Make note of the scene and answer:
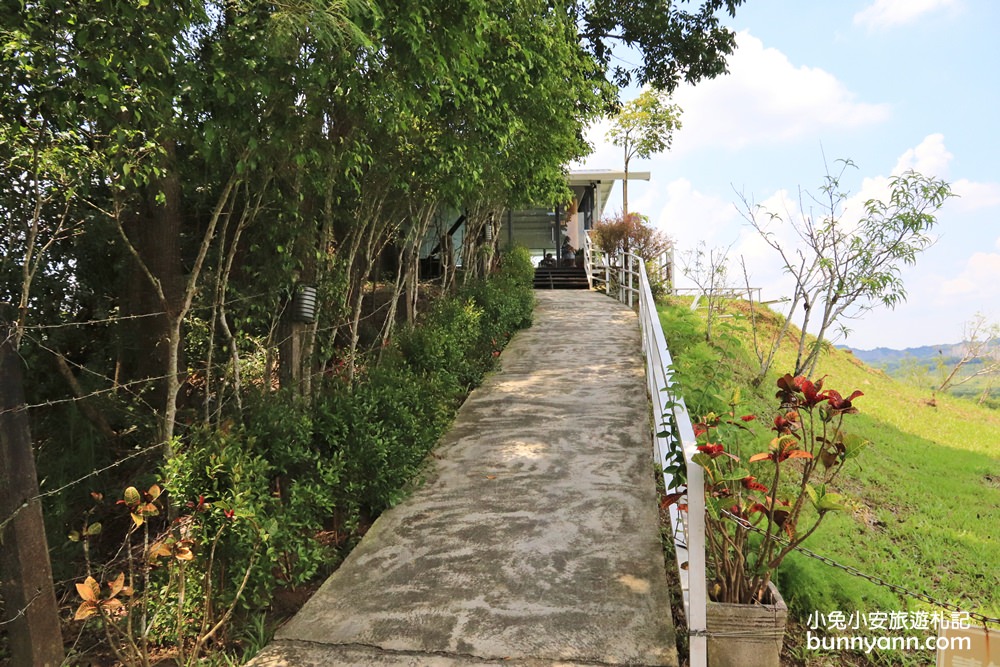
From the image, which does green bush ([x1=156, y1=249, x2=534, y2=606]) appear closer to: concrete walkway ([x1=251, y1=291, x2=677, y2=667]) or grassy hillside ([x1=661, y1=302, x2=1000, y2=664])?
concrete walkway ([x1=251, y1=291, x2=677, y2=667])

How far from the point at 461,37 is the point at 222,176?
198 centimetres

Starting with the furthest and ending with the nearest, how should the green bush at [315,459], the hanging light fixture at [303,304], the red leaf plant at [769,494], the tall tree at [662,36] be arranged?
the tall tree at [662,36]
the hanging light fixture at [303,304]
the green bush at [315,459]
the red leaf plant at [769,494]

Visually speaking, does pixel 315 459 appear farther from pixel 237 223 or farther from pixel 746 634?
pixel 746 634

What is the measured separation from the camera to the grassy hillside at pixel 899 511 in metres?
4.01

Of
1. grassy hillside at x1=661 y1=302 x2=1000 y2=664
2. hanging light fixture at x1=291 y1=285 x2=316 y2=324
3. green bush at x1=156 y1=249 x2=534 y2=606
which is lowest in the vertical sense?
grassy hillside at x1=661 y1=302 x2=1000 y2=664

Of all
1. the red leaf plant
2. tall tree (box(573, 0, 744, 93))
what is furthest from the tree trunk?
tall tree (box(573, 0, 744, 93))

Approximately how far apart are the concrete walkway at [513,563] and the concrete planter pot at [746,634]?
25cm

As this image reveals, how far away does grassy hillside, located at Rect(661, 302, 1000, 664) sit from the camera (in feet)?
13.1

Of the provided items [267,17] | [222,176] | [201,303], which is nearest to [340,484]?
[201,303]

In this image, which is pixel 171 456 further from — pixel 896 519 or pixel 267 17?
pixel 896 519

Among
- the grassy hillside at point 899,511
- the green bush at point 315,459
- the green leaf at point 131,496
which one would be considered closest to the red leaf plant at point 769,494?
the grassy hillside at point 899,511

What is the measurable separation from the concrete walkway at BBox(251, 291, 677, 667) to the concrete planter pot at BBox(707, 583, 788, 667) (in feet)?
0.82

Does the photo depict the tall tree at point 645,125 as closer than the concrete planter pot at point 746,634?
No

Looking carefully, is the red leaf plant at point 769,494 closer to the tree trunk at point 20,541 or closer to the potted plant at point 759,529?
Result: the potted plant at point 759,529
